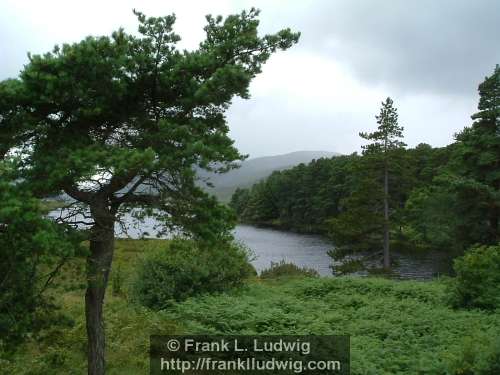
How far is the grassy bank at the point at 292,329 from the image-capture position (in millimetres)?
8781

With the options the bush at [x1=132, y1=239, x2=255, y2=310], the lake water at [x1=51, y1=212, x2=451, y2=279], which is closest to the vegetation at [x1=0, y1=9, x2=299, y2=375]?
the bush at [x1=132, y1=239, x2=255, y2=310]

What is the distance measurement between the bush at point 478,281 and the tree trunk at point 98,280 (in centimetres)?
1192

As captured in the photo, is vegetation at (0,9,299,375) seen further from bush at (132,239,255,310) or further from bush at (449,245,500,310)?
bush at (449,245,500,310)

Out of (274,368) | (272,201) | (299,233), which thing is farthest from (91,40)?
(272,201)

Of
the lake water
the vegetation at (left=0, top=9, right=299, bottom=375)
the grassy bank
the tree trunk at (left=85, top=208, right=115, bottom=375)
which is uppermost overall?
the vegetation at (left=0, top=9, right=299, bottom=375)

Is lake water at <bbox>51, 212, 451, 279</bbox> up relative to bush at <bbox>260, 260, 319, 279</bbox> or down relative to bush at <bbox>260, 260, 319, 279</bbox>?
down

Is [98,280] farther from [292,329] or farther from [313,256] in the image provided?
[313,256]

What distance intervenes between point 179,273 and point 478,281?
A: 9.95 metres

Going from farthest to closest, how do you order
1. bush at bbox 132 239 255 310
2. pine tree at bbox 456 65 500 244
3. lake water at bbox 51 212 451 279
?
lake water at bbox 51 212 451 279 → pine tree at bbox 456 65 500 244 → bush at bbox 132 239 255 310

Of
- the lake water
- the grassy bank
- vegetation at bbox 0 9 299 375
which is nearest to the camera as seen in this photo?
vegetation at bbox 0 9 299 375

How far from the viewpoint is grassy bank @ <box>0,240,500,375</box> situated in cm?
878

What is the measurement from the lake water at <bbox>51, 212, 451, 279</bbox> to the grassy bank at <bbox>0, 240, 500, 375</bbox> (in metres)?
9.64

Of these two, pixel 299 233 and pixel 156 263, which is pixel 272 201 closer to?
pixel 299 233

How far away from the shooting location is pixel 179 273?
50.6ft
